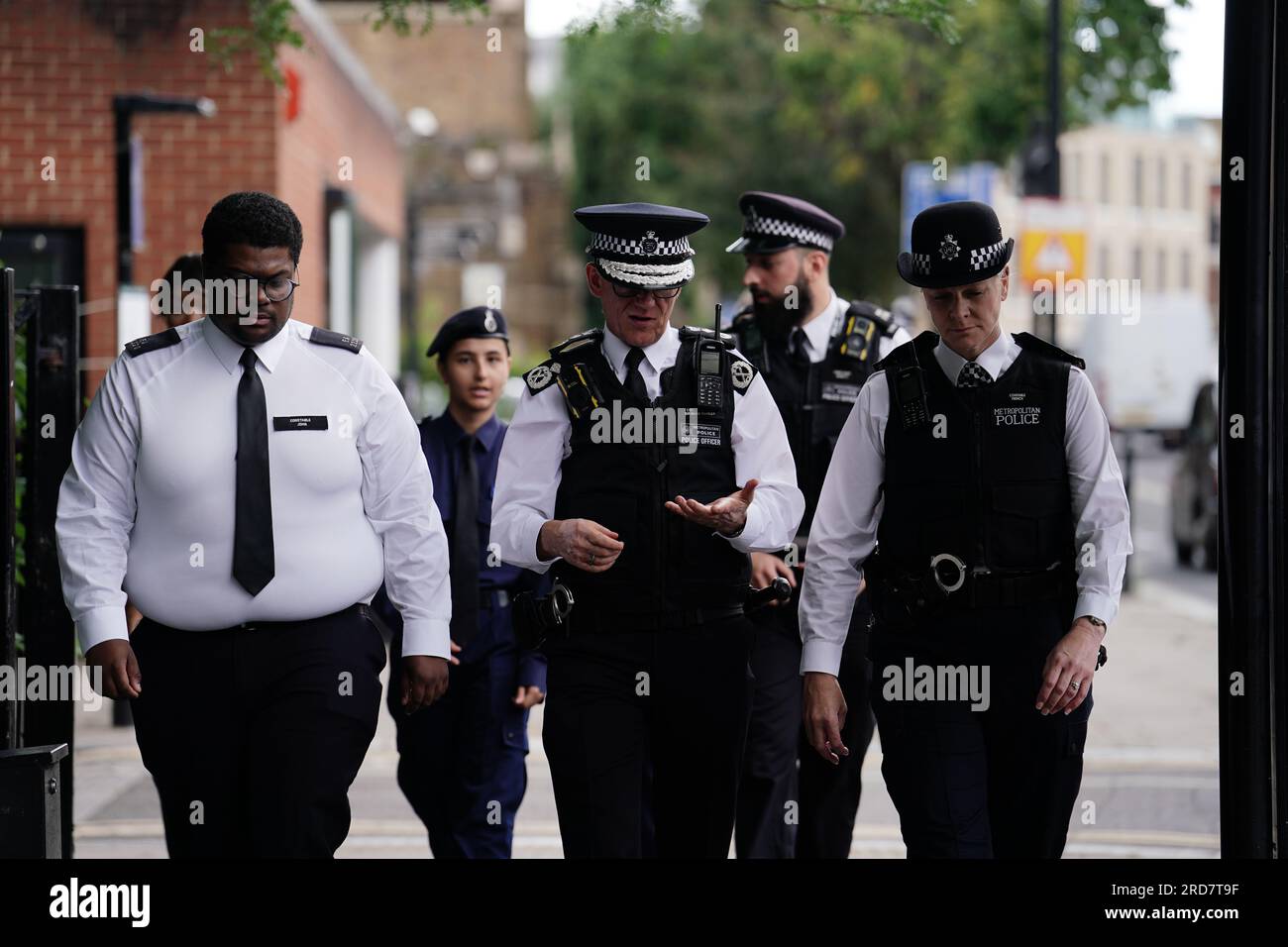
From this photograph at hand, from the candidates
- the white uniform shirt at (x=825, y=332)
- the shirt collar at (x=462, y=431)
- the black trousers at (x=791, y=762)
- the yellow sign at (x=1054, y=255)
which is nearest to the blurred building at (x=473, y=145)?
the yellow sign at (x=1054, y=255)

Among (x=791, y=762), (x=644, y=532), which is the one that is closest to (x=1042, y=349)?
(x=644, y=532)

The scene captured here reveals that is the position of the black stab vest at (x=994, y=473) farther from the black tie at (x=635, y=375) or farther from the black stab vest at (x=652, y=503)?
the black tie at (x=635, y=375)

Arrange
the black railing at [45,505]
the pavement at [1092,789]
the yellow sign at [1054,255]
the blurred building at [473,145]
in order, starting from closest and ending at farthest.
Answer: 1. the black railing at [45,505]
2. the pavement at [1092,789]
3. the yellow sign at [1054,255]
4. the blurred building at [473,145]

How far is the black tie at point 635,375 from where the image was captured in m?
4.59

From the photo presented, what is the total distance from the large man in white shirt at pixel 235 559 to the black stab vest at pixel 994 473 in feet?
4.49

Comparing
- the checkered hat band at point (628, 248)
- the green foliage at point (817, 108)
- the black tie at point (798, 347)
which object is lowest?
the black tie at point (798, 347)

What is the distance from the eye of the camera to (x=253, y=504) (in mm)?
4188

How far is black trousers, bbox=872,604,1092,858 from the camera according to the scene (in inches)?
170

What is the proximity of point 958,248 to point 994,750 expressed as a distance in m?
1.24

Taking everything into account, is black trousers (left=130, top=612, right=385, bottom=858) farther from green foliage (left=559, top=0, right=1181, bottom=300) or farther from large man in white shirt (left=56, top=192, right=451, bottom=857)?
green foliage (left=559, top=0, right=1181, bottom=300)

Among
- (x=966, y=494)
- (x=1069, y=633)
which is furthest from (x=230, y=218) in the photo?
(x=1069, y=633)

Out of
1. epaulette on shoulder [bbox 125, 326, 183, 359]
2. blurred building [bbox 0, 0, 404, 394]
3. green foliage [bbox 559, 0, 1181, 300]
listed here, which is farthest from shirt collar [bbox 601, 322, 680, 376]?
green foliage [bbox 559, 0, 1181, 300]

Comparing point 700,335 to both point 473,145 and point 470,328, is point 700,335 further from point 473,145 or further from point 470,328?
point 473,145

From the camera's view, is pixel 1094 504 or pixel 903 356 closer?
pixel 1094 504
